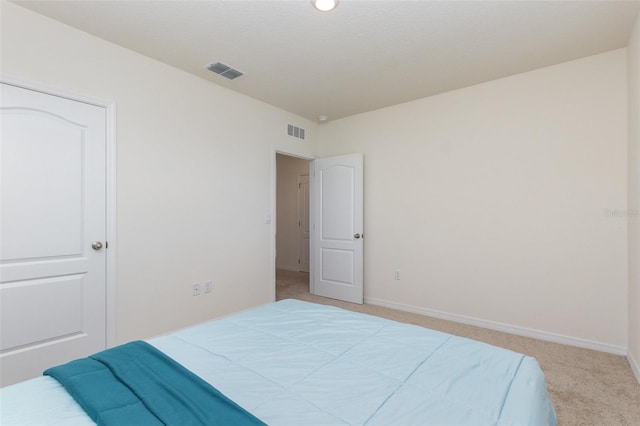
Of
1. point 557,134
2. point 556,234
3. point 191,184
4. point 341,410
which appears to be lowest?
point 341,410

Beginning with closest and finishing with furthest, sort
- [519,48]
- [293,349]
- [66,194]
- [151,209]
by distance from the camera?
[293,349], [66,194], [519,48], [151,209]

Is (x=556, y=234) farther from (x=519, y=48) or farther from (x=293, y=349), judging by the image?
(x=293, y=349)

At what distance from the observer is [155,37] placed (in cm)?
248

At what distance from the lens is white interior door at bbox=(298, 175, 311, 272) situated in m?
6.57

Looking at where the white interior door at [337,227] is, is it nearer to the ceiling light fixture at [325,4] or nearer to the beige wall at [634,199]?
the ceiling light fixture at [325,4]

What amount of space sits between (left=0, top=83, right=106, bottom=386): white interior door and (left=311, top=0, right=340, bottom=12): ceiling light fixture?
75.4 inches

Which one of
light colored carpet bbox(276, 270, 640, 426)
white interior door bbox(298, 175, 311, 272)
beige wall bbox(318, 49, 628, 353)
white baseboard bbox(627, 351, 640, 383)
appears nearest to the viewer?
light colored carpet bbox(276, 270, 640, 426)

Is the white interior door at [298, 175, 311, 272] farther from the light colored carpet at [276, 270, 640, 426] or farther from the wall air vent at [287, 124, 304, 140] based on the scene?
the light colored carpet at [276, 270, 640, 426]

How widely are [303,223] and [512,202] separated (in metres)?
4.23

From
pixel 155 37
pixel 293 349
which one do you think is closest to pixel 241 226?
pixel 155 37

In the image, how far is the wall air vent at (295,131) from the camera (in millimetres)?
4227

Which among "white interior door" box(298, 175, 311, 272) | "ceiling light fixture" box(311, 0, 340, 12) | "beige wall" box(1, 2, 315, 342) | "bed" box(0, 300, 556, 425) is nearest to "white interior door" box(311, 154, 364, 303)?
"beige wall" box(1, 2, 315, 342)

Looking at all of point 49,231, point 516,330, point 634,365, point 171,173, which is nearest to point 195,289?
point 171,173

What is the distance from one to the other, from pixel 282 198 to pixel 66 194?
4797mm
